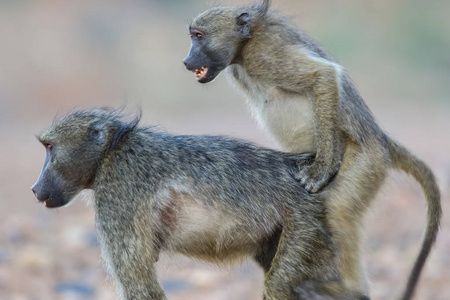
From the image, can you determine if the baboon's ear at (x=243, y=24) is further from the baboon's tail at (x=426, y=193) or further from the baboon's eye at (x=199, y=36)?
the baboon's tail at (x=426, y=193)

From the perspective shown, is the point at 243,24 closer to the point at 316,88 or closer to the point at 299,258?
the point at 316,88

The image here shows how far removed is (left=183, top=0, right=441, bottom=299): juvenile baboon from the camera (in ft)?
13.5

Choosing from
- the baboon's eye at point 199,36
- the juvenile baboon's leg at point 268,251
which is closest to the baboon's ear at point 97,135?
the baboon's eye at point 199,36

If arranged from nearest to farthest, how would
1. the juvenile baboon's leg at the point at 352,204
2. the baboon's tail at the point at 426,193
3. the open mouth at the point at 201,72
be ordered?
1. the juvenile baboon's leg at the point at 352,204
2. the baboon's tail at the point at 426,193
3. the open mouth at the point at 201,72

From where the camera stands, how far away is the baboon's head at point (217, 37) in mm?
4559

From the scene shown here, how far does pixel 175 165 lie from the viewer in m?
4.13

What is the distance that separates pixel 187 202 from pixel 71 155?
0.63 meters

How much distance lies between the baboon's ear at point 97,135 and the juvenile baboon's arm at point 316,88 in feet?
2.84

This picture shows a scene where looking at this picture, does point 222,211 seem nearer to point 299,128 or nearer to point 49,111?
point 299,128

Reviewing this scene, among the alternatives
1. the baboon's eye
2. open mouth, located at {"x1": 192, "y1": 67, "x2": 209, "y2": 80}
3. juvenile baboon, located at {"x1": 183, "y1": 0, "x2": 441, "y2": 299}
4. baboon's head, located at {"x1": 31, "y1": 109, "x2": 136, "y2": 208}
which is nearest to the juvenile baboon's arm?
juvenile baboon, located at {"x1": 183, "y1": 0, "x2": 441, "y2": 299}

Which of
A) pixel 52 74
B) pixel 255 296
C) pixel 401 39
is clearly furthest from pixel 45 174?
pixel 401 39

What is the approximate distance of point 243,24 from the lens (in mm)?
4652

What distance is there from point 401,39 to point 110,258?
1560cm

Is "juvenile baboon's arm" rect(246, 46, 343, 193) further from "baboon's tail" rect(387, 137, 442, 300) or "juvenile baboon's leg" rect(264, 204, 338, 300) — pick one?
"baboon's tail" rect(387, 137, 442, 300)
